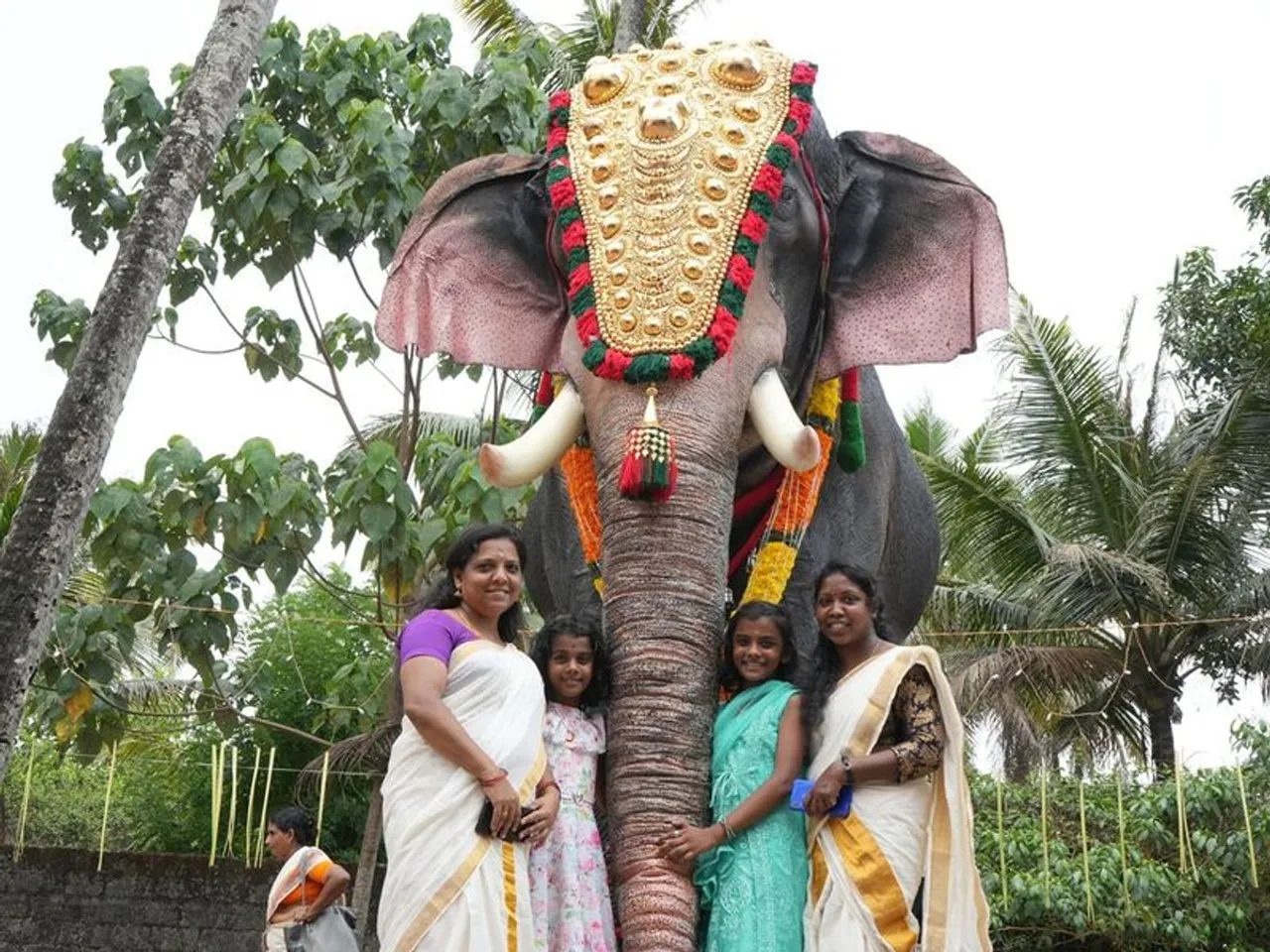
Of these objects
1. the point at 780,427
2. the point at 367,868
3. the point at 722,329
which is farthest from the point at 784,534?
the point at 367,868

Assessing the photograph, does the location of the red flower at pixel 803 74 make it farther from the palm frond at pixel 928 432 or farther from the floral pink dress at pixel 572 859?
the palm frond at pixel 928 432

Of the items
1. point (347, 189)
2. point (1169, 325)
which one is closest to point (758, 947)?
point (347, 189)

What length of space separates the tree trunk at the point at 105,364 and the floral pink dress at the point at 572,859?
2540 mm

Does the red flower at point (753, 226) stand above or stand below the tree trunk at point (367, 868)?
above

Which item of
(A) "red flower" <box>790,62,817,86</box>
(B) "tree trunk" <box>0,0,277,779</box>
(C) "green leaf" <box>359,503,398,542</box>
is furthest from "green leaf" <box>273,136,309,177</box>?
(A) "red flower" <box>790,62,817,86</box>

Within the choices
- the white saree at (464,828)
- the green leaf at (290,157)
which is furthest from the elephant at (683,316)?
the green leaf at (290,157)

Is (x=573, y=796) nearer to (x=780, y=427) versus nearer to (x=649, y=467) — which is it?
(x=649, y=467)

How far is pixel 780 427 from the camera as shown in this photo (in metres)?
4.64

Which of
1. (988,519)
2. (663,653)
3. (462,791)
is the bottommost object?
(462,791)

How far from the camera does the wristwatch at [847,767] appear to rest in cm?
393

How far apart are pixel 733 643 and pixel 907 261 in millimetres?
1858

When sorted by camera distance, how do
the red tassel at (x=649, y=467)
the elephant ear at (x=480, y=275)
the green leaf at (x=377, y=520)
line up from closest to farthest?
the red tassel at (x=649, y=467) < the elephant ear at (x=480, y=275) < the green leaf at (x=377, y=520)

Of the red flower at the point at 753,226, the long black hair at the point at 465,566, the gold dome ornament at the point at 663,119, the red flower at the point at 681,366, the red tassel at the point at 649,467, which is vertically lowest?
A: the long black hair at the point at 465,566

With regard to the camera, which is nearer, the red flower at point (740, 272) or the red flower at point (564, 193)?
the red flower at point (740, 272)
